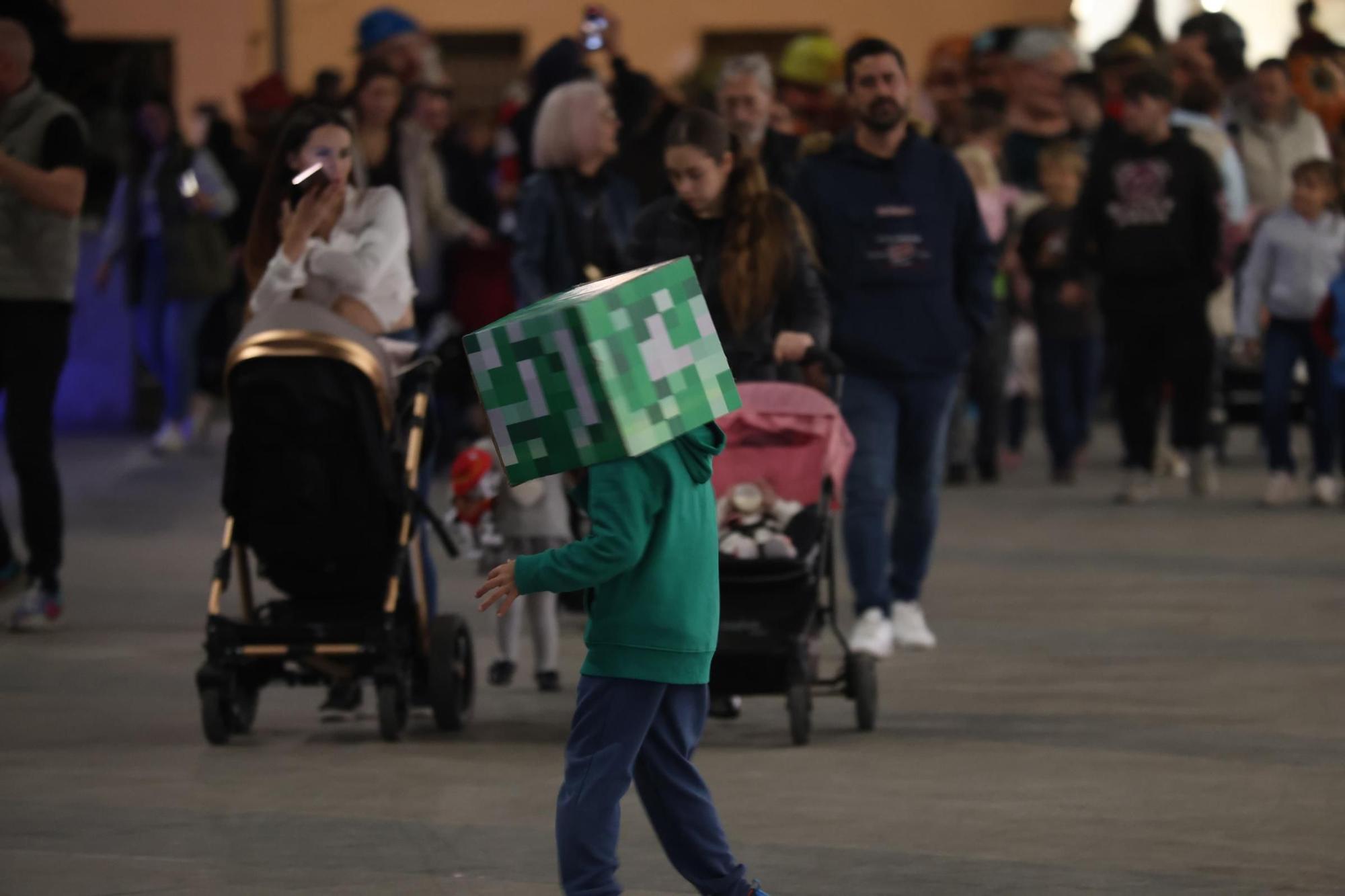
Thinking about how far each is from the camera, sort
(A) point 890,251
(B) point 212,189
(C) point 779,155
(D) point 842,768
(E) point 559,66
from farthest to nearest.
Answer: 1. (B) point 212,189
2. (E) point 559,66
3. (C) point 779,155
4. (A) point 890,251
5. (D) point 842,768

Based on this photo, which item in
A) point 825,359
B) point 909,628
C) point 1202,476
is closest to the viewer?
point 825,359

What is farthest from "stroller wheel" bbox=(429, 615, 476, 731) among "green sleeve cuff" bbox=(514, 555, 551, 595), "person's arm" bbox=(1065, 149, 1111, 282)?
"person's arm" bbox=(1065, 149, 1111, 282)

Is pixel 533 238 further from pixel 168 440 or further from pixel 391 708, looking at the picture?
pixel 168 440

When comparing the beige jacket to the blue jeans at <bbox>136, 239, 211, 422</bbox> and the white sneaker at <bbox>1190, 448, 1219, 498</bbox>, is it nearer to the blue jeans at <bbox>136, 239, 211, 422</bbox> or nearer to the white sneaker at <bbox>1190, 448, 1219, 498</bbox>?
the white sneaker at <bbox>1190, 448, 1219, 498</bbox>

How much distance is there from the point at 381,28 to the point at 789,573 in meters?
9.22

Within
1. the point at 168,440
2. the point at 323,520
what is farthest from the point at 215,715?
the point at 168,440

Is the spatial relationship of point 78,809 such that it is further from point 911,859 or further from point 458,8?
point 458,8

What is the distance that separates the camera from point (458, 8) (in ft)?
102

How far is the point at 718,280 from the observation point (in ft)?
27.0

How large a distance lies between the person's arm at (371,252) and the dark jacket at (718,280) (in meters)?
0.78

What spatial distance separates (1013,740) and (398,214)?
98.4 inches

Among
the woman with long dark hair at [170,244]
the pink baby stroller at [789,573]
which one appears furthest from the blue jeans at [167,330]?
the pink baby stroller at [789,573]

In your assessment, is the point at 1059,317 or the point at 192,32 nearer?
the point at 1059,317

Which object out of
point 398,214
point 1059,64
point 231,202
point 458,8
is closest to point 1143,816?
point 398,214
